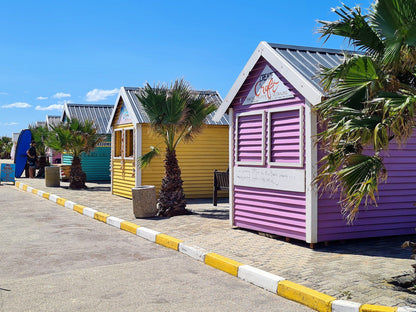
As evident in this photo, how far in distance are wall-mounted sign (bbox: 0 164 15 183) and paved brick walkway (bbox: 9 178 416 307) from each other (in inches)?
595

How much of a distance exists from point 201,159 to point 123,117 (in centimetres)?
327

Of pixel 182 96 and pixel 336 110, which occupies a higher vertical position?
pixel 182 96

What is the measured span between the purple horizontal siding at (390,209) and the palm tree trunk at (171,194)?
474cm

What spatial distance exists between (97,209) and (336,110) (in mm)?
8789

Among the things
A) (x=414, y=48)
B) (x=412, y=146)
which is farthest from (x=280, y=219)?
(x=414, y=48)

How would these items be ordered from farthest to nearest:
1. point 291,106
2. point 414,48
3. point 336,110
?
1. point 291,106
2. point 336,110
3. point 414,48

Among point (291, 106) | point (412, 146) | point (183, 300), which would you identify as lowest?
point (183, 300)

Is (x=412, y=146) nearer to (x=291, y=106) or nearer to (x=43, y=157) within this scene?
(x=291, y=106)

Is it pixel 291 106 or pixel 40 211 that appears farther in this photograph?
pixel 40 211

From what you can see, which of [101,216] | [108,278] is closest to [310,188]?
[108,278]

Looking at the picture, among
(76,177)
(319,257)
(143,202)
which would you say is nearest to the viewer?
(319,257)

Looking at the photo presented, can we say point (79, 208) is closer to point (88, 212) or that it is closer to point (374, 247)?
point (88, 212)

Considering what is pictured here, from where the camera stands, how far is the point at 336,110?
5.65 m

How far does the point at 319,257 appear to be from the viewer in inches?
276
